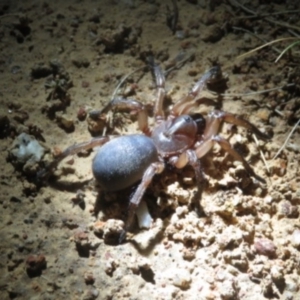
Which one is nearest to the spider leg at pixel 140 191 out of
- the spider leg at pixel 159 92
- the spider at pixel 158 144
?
the spider at pixel 158 144

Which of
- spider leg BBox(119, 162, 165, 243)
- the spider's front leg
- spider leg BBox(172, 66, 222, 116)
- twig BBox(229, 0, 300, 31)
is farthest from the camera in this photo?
twig BBox(229, 0, 300, 31)

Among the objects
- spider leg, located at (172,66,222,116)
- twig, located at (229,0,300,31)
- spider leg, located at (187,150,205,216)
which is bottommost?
spider leg, located at (187,150,205,216)

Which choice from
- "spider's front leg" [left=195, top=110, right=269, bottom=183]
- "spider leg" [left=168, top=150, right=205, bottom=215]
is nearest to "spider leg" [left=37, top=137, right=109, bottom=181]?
"spider leg" [left=168, top=150, right=205, bottom=215]

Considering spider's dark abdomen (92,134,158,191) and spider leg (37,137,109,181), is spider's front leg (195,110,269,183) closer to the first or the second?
spider's dark abdomen (92,134,158,191)

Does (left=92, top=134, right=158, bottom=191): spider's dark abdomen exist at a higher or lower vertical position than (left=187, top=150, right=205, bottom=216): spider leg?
higher

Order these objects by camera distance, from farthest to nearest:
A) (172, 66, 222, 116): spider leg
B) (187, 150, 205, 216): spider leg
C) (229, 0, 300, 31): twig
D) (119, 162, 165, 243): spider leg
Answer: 1. (229, 0, 300, 31): twig
2. (172, 66, 222, 116): spider leg
3. (187, 150, 205, 216): spider leg
4. (119, 162, 165, 243): spider leg

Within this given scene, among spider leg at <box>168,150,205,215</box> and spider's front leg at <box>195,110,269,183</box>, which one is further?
spider's front leg at <box>195,110,269,183</box>
